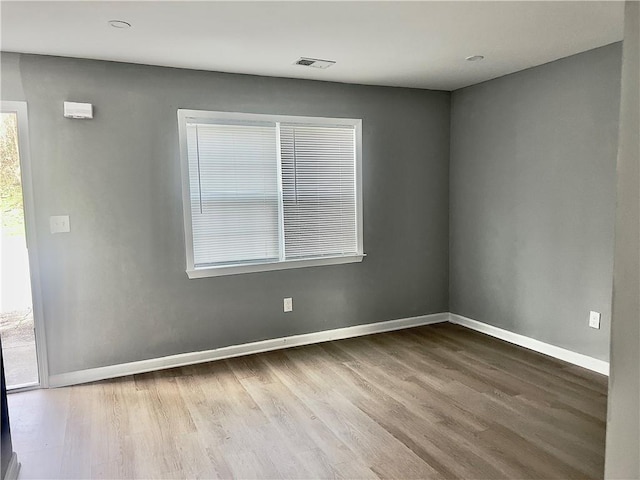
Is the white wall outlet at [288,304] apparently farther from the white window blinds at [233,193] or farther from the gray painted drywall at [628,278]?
the gray painted drywall at [628,278]

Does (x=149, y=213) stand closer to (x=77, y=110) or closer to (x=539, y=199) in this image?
(x=77, y=110)

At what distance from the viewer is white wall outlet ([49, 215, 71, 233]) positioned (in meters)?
3.27

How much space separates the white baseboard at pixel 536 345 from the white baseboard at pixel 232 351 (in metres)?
0.29

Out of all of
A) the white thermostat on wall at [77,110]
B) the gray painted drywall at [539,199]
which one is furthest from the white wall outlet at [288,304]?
the white thermostat on wall at [77,110]

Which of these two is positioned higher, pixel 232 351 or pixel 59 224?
pixel 59 224

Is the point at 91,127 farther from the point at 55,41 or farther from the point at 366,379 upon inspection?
the point at 366,379

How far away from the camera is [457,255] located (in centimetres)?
475

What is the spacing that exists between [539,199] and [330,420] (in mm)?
2473

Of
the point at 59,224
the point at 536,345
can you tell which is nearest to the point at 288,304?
the point at 59,224

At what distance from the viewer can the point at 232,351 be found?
3922mm

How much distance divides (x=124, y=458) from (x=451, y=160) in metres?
3.83

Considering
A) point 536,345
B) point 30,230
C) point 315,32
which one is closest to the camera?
point 315,32

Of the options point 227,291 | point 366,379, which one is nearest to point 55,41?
point 227,291

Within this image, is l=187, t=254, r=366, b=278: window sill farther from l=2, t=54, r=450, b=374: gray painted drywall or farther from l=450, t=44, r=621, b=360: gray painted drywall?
l=450, t=44, r=621, b=360: gray painted drywall
